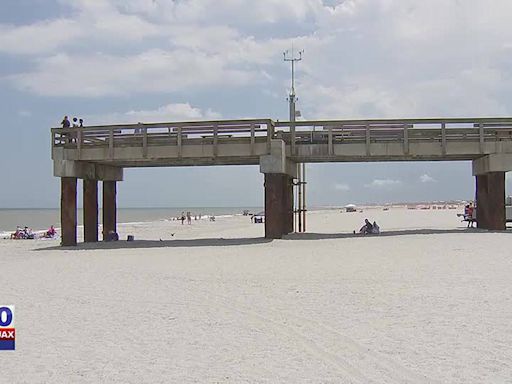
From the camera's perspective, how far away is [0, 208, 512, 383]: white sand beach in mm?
6117

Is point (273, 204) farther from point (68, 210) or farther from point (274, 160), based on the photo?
Result: point (68, 210)

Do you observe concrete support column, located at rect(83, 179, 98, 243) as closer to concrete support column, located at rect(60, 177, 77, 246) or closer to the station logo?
concrete support column, located at rect(60, 177, 77, 246)

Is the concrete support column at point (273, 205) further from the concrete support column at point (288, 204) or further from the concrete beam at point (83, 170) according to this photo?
the concrete beam at point (83, 170)

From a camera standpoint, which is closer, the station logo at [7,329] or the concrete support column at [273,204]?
the station logo at [7,329]

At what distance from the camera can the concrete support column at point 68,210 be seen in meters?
23.8

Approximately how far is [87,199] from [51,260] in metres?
8.45

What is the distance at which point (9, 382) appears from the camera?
5879 mm

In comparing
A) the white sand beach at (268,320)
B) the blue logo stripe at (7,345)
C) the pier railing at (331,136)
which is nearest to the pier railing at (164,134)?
the pier railing at (331,136)

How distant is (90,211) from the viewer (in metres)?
26.0

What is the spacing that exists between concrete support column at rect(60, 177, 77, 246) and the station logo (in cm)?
1446

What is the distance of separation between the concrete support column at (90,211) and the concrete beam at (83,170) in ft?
1.60

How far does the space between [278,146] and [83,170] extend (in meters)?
7.87

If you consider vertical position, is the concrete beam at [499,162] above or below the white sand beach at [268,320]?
above

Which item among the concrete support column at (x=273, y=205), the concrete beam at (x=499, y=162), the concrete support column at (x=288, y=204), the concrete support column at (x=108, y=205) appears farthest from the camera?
the concrete support column at (x=108, y=205)
